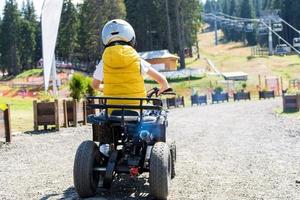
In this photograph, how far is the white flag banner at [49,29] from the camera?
1658 centimetres

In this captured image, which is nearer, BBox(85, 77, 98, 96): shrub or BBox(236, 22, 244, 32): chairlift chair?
BBox(85, 77, 98, 96): shrub

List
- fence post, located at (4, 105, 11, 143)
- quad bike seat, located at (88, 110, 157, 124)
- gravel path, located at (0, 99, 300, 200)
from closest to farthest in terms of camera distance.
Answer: quad bike seat, located at (88, 110, 157, 124), gravel path, located at (0, 99, 300, 200), fence post, located at (4, 105, 11, 143)

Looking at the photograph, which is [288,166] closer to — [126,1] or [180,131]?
[180,131]

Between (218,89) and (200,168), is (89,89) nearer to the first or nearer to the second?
(200,168)

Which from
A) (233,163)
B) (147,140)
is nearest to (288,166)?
(233,163)

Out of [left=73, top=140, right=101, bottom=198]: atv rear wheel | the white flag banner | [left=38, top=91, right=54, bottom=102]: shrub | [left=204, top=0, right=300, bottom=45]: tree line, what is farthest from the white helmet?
[left=204, top=0, right=300, bottom=45]: tree line

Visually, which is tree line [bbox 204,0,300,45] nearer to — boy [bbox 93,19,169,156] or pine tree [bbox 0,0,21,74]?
pine tree [bbox 0,0,21,74]

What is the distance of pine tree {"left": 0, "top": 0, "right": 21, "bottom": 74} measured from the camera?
101m

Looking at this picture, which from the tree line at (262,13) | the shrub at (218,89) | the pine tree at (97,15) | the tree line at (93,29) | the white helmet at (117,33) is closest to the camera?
the white helmet at (117,33)

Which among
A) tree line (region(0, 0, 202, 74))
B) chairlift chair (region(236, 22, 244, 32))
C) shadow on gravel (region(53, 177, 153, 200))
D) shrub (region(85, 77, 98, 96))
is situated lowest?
shadow on gravel (region(53, 177, 153, 200))

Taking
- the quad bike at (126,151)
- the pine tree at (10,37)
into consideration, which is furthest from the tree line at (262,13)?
the quad bike at (126,151)

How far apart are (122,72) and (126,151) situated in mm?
980

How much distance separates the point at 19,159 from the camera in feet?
32.9

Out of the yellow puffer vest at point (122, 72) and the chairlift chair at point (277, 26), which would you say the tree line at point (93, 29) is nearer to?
the chairlift chair at point (277, 26)
